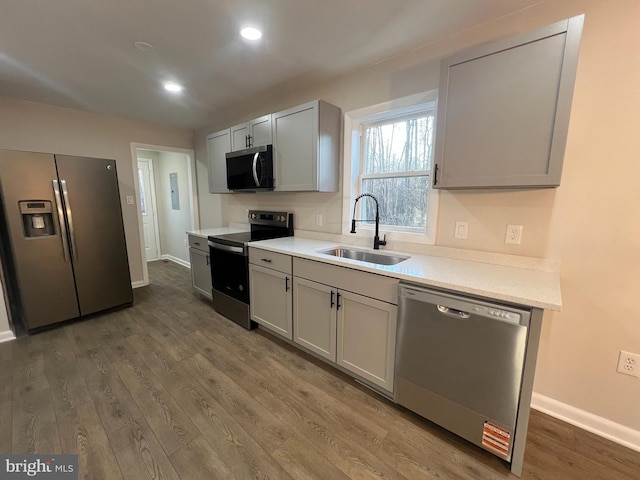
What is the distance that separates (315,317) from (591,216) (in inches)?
72.8

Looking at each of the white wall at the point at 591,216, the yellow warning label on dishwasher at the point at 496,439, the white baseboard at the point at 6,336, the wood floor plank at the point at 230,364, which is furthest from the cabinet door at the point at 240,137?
the yellow warning label on dishwasher at the point at 496,439

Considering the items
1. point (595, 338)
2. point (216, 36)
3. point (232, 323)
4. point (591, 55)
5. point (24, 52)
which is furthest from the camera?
point (232, 323)

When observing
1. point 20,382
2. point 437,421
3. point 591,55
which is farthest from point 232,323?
point 591,55

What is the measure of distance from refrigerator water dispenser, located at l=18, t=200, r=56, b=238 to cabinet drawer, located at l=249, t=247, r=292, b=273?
2.09m

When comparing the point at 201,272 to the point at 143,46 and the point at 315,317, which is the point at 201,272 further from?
the point at 143,46

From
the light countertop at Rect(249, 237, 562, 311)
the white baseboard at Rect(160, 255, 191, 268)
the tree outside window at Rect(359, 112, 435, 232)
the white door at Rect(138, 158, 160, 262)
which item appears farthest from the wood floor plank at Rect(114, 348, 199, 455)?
the white door at Rect(138, 158, 160, 262)

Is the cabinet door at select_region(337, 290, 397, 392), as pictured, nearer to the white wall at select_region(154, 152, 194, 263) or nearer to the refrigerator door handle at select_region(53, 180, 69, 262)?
the refrigerator door handle at select_region(53, 180, 69, 262)

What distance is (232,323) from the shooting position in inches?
112

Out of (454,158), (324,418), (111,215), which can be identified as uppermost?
(454,158)

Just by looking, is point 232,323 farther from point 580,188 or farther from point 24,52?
point 580,188

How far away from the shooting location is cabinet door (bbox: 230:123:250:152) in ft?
9.62

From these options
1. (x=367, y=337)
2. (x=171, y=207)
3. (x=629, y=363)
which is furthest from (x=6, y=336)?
(x=629, y=363)

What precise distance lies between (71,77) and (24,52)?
43 cm

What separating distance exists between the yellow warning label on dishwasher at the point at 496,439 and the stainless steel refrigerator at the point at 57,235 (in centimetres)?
375
